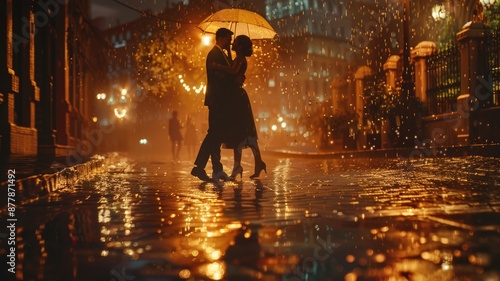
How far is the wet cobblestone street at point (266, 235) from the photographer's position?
2561 millimetres

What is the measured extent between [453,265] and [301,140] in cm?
4841

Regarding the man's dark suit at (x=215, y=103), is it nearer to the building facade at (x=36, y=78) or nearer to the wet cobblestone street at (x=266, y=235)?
the wet cobblestone street at (x=266, y=235)

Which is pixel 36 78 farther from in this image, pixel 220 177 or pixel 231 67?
pixel 231 67

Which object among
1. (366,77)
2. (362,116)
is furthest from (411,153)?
(366,77)

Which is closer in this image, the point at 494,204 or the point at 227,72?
the point at 494,204

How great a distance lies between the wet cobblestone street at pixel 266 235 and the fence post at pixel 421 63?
1389 cm

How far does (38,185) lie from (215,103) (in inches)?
108

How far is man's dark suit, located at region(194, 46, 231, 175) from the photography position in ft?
26.5

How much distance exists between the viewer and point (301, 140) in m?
50.8

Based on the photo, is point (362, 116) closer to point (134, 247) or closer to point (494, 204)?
point (494, 204)

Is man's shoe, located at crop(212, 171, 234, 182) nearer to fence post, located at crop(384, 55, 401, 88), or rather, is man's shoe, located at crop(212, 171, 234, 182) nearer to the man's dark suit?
the man's dark suit

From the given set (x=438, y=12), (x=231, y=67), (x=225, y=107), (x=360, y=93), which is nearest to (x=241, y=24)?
(x=231, y=67)

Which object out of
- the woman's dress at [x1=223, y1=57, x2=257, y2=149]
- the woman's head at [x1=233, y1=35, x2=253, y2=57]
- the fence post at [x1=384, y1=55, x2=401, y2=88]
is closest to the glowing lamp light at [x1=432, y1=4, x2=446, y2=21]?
the fence post at [x1=384, y1=55, x2=401, y2=88]

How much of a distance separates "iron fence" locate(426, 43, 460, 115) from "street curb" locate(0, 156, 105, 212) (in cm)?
1230
